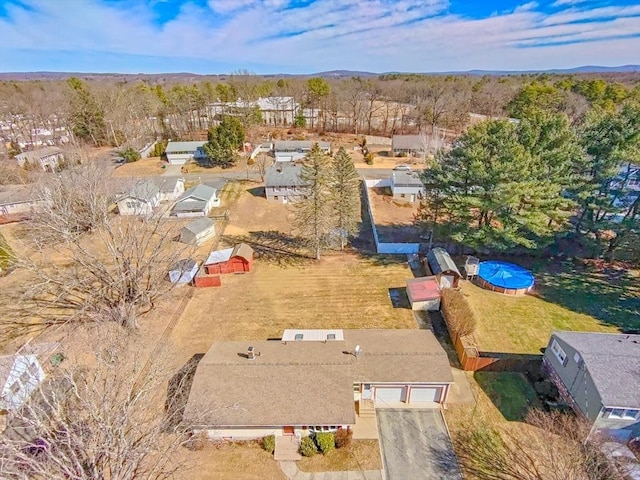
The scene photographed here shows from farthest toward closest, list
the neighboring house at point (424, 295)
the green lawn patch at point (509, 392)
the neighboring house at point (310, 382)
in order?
the neighboring house at point (424, 295) → the green lawn patch at point (509, 392) → the neighboring house at point (310, 382)

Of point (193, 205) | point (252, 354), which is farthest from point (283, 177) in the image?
point (252, 354)

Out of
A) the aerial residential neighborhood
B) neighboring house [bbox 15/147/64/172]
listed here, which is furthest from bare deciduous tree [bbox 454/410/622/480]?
neighboring house [bbox 15/147/64/172]

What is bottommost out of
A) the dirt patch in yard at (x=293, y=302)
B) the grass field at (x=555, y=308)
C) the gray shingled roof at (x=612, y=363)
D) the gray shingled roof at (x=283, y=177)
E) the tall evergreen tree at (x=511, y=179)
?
the dirt patch in yard at (x=293, y=302)

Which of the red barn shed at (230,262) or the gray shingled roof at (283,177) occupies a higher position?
the gray shingled roof at (283,177)

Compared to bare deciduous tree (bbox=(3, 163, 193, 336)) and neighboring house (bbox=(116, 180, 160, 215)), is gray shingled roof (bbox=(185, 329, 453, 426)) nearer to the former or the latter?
bare deciduous tree (bbox=(3, 163, 193, 336))

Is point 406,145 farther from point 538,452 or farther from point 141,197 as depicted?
point 538,452

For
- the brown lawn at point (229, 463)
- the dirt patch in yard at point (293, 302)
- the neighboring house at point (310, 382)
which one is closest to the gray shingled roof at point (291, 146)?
the dirt patch in yard at point (293, 302)

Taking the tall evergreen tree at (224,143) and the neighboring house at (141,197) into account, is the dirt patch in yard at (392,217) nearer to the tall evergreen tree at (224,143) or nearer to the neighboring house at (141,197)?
the tall evergreen tree at (224,143)
